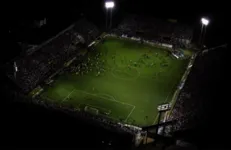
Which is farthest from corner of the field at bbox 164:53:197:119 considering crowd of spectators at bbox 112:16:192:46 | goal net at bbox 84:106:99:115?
goal net at bbox 84:106:99:115

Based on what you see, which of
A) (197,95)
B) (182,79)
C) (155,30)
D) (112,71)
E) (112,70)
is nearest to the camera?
(197,95)

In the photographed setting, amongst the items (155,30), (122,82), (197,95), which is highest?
(155,30)

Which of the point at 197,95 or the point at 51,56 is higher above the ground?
the point at 51,56

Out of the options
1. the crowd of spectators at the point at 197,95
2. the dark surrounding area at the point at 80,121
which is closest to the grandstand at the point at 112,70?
the crowd of spectators at the point at 197,95

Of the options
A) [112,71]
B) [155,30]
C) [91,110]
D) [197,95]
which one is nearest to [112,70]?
[112,71]

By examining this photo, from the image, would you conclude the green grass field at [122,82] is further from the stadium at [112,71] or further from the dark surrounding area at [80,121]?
the dark surrounding area at [80,121]

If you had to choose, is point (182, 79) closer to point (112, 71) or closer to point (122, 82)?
point (122, 82)
